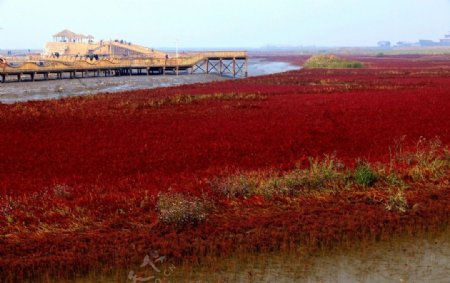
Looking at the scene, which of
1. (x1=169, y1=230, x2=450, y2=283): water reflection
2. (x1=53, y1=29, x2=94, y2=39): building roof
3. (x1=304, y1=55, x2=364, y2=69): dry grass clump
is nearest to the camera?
(x1=169, y1=230, x2=450, y2=283): water reflection

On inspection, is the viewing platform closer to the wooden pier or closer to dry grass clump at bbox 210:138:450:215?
the wooden pier

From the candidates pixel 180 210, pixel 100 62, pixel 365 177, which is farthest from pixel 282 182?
pixel 100 62

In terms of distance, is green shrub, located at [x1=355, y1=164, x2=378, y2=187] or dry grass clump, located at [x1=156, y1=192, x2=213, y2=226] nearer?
dry grass clump, located at [x1=156, y1=192, x2=213, y2=226]

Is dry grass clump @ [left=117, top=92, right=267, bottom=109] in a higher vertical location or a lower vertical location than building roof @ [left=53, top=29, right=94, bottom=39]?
lower

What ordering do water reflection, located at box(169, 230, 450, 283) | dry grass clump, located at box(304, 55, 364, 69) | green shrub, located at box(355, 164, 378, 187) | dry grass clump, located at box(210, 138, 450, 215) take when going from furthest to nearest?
1. dry grass clump, located at box(304, 55, 364, 69)
2. green shrub, located at box(355, 164, 378, 187)
3. dry grass clump, located at box(210, 138, 450, 215)
4. water reflection, located at box(169, 230, 450, 283)

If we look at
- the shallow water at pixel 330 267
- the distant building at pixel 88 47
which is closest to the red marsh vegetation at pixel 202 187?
the shallow water at pixel 330 267

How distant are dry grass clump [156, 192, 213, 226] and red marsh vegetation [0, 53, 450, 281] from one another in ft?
0.10

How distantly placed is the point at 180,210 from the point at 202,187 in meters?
2.26

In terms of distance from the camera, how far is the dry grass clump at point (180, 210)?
36.1 ft

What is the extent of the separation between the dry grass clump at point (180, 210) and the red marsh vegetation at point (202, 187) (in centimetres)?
3

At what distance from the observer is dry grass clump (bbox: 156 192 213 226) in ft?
36.1

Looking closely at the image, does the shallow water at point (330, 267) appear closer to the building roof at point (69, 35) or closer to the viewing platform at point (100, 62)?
the viewing platform at point (100, 62)

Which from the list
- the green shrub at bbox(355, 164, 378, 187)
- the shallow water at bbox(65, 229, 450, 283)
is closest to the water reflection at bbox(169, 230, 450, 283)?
the shallow water at bbox(65, 229, 450, 283)

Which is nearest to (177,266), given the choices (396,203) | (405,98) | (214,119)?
(396,203)
